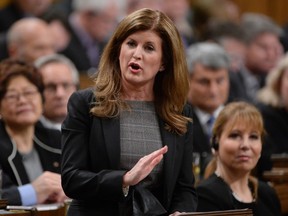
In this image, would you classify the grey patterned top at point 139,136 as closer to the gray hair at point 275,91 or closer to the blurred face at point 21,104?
the blurred face at point 21,104

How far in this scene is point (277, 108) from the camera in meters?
5.71

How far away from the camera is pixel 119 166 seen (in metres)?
3.20

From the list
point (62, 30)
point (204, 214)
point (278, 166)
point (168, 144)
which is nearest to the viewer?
point (204, 214)

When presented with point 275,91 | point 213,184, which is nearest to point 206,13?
point 275,91

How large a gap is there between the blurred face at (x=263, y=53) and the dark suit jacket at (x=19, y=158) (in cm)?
377

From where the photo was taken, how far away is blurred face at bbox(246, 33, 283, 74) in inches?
311

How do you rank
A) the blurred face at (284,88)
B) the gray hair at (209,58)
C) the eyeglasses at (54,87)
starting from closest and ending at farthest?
1. the eyeglasses at (54,87)
2. the blurred face at (284,88)
3. the gray hair at (209,58)

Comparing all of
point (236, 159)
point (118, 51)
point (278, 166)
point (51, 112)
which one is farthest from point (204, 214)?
point (51, 112)

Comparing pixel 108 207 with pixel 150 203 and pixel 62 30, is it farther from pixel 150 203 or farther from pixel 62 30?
pixel 62 30

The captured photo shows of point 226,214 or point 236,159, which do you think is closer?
point 226,214

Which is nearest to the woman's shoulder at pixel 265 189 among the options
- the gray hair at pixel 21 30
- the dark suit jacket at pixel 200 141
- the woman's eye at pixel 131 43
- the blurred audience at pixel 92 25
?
the dark suit jacket at pixel 200 141

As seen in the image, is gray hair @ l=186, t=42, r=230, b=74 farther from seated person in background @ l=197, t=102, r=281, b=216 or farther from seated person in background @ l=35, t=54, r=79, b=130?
seated person in background @ l=197, t=102, r=281, b=216

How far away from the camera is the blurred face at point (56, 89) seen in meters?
5.28

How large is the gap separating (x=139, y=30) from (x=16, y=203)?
3.96ft
